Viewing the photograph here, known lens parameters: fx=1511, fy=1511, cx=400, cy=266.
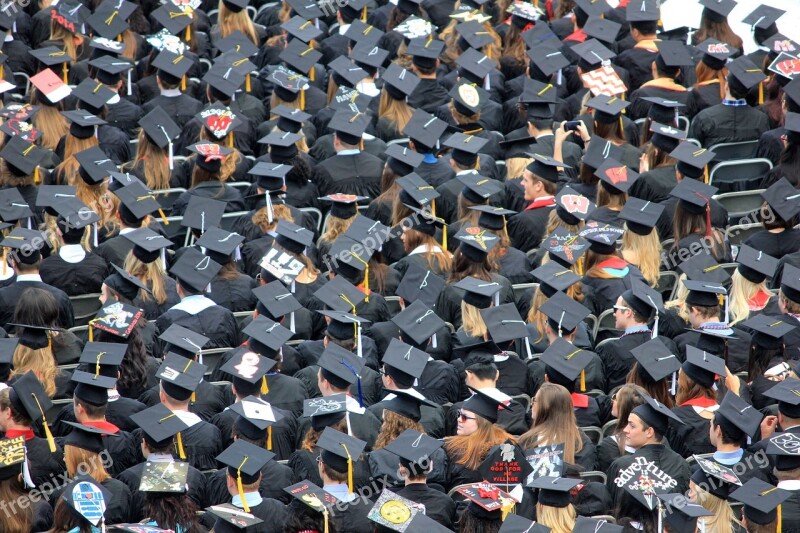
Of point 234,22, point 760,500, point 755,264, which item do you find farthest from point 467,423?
point 234,22

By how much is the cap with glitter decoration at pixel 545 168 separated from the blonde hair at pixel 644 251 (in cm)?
84

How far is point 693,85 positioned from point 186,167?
4222 millimetres

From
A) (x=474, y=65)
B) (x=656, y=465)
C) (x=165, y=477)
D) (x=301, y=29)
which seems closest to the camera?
(x=165, y=477)

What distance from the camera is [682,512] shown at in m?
7.86

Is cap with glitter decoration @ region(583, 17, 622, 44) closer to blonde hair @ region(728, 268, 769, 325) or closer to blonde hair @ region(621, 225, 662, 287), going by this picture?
blonde hair @ region(621, 225, 662, 287)

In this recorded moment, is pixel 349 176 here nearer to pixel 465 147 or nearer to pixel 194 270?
pixel 465 147

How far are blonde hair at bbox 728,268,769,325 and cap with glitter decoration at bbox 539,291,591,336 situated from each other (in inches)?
44.8

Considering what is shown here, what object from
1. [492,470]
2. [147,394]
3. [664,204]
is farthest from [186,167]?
[492,470]

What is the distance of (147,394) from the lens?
30.9 feet

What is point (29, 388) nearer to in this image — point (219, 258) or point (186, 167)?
point (219, 258)

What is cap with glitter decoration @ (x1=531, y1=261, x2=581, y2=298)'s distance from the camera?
980cm

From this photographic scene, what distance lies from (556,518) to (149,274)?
3760 mm

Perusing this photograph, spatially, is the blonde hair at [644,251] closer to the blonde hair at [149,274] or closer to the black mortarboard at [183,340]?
the black mortarboard at [183,340]

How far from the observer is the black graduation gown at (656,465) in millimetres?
8234
